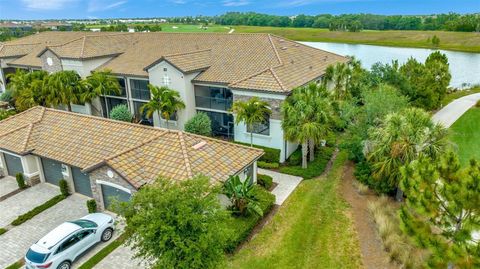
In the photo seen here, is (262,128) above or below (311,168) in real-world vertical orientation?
above

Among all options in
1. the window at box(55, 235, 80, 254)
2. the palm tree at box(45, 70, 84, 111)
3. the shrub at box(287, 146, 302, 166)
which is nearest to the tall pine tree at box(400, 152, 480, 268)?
Answer: the shrub at box(287, 146, 302, 166)

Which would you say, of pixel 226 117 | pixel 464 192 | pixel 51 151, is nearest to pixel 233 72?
pixel 226 117

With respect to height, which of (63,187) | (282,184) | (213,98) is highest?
(213,98)

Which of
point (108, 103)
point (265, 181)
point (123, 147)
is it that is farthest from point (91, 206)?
point (108, 103)

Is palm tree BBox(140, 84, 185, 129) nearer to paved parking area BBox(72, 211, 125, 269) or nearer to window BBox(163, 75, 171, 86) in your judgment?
window BBox(163, 75, 171, 86)

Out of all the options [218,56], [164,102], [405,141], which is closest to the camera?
[405,141]

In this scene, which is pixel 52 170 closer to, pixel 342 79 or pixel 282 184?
pixel 282 184

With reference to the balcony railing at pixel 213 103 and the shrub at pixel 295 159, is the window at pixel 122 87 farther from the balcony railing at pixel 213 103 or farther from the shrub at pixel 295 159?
the shrub at pixel 295 159
